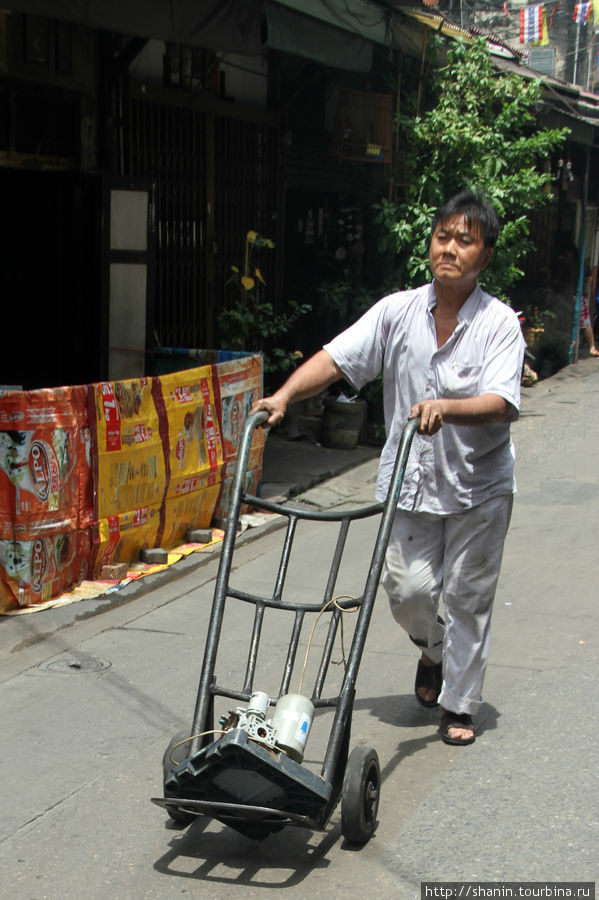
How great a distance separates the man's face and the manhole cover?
252cm

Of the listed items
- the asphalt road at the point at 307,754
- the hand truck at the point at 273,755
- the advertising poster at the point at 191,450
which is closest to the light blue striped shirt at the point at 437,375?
the hand truck at the point at 273,755

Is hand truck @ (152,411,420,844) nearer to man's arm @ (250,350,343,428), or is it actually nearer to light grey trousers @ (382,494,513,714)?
man's arm @ (250,350,343,428)

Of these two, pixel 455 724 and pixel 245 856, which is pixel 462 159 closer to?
pixel 455 724

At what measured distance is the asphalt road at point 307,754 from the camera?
3.40 m

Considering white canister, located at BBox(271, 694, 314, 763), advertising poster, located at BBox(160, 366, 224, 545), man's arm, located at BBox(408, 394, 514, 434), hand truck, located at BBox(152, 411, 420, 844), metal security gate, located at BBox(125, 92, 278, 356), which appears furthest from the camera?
metal security gate, located at BBox(125, 92, 278, 356)

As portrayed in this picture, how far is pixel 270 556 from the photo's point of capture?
7.31m

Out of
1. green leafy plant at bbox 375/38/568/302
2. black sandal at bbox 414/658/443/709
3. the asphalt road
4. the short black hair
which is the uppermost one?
green leafy plant at bbox 375/38/568/302

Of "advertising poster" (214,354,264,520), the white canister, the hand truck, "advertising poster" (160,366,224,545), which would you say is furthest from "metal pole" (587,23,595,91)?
the white canister

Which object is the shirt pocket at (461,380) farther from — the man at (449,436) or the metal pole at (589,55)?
the metal pole at (589,55)

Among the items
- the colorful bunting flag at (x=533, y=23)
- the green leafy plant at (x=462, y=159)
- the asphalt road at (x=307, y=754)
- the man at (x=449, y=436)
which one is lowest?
the asphalt road at (x=307, y=754)

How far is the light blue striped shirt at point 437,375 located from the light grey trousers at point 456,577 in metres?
0.09

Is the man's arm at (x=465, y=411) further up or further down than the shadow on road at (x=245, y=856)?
further up

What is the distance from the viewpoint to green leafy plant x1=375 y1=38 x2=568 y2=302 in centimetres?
1111

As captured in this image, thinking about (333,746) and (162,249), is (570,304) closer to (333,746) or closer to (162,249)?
(162,249)
